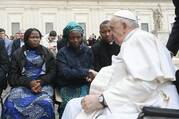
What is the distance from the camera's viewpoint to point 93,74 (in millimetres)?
5852

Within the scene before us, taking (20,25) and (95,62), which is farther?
(20,25)

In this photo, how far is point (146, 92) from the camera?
3639 millimetres

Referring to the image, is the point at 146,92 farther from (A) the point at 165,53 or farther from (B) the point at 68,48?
(B) the point at 68,48

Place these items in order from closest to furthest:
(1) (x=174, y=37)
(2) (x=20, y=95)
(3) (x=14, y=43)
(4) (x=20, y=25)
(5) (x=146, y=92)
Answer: (5) (x=146, y=92)
(1) (x=174, y=37)
(2) (x=20, y=95)
(3) (x=14, y=43)
(4) (x=20, y=25)

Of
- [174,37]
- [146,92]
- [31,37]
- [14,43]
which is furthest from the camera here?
[14,43]

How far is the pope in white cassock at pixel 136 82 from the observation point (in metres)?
3.64

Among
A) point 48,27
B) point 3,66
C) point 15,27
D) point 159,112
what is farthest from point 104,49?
point 48,27

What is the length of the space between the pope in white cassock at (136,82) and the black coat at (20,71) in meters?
2.02

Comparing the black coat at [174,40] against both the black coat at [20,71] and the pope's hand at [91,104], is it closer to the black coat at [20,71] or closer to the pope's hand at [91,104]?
the pope's hand at [91,104]

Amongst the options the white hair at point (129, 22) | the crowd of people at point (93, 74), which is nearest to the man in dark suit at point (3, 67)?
the crowd of people at point (93, 74)

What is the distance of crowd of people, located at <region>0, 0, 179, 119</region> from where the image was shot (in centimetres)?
367

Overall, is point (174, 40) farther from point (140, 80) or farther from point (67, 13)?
point (67, 13)

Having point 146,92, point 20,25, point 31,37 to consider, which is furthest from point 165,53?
point 20,25

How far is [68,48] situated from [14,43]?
4.88 m
